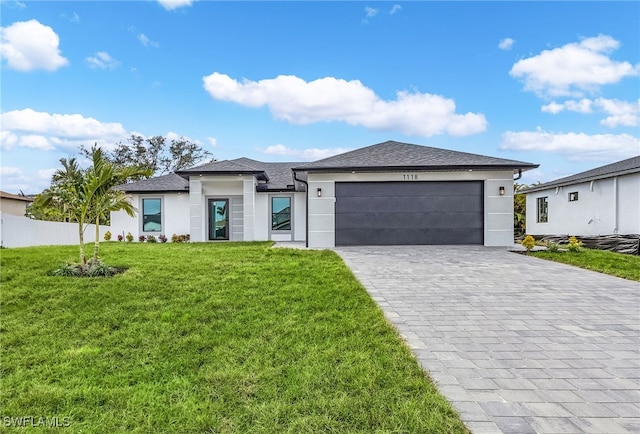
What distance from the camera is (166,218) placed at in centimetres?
1691

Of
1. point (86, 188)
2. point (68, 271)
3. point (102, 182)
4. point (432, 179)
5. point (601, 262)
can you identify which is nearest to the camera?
point (68, 271)

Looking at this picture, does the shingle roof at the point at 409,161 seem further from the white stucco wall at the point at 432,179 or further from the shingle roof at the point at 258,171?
the shingle roof at the point at 258,171

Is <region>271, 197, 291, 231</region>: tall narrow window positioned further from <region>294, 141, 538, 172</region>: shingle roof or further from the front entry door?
<region>294, 141, 538, 172</region>: shingle roof

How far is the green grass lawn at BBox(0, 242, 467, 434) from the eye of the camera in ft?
7.75

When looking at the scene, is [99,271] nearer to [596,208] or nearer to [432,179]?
[432,179]

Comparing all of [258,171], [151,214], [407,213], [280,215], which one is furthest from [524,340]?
[151,214]

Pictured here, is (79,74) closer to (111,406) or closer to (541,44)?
(111,406)

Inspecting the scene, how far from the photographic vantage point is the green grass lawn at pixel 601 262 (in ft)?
24.7

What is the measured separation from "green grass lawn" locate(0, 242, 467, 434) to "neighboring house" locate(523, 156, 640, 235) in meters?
12.8

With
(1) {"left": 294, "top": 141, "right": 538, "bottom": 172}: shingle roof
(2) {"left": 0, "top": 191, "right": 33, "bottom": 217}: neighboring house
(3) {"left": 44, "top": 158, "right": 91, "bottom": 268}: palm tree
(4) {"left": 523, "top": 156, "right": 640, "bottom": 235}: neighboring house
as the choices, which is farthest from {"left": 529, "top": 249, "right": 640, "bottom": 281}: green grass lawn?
(2) {"left": 0, "top": 191, "right": 33, "bottom": 217}: neighboring house

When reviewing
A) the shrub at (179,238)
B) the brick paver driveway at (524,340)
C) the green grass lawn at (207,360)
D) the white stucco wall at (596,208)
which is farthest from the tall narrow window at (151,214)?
the white stucco wall at (596,208)

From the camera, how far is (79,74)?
14.3 metres

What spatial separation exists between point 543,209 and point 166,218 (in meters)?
19.7

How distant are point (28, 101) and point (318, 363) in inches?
677
